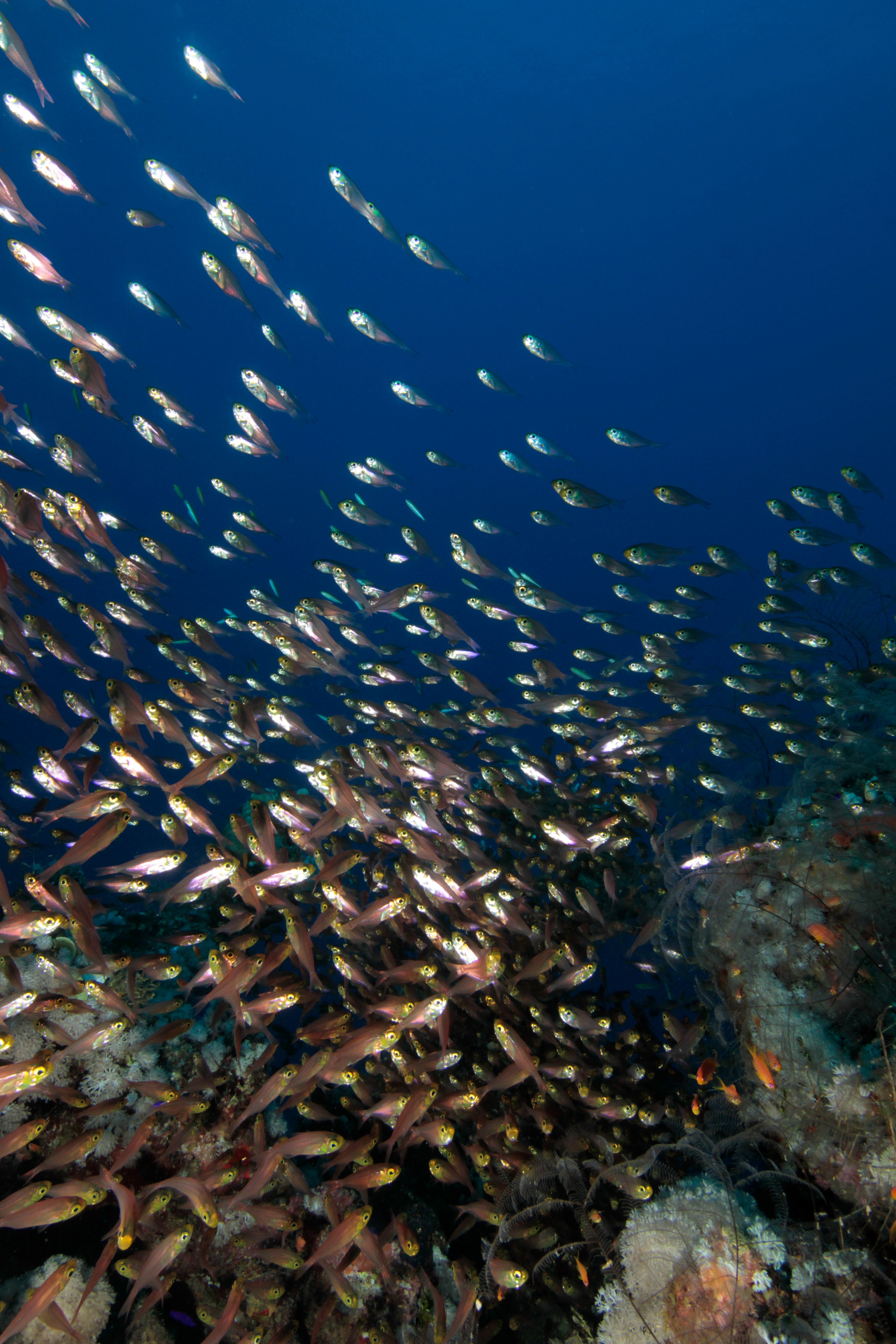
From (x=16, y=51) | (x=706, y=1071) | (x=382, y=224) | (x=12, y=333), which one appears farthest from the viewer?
(x=12, y=333)

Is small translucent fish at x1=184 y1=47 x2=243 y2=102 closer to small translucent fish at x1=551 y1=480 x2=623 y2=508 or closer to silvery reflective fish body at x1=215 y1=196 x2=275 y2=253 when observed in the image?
silvery reflective fish body at x1=215 y1=196 x2=275 y2=253

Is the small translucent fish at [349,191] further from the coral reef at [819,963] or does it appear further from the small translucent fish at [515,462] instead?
the coral reef at [819,963]

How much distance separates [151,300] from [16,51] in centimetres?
224

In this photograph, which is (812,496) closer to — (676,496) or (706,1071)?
(676,496)

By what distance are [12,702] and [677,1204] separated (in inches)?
251

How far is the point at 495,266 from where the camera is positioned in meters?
65.8

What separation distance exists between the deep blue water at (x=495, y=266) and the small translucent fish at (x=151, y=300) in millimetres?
26843

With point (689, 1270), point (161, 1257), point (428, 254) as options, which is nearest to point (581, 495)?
point (428, 254)

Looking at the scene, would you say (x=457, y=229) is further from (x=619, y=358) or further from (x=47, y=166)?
(x=47, y=166)

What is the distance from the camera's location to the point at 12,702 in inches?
189

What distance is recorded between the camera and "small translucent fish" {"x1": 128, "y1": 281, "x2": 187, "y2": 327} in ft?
22.7

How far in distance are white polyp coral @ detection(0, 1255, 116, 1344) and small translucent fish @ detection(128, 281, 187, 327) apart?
9036 millimetres

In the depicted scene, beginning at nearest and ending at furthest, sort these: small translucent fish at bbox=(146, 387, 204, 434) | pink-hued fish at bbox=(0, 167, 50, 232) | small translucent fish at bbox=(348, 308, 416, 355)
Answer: pink-hued fish at bbox=(0, 167, 50, 232)
small translucent fish at bbox=(146, 387, 204, 434)
small translucent fish at bbox=(348, 308, 416, 355)

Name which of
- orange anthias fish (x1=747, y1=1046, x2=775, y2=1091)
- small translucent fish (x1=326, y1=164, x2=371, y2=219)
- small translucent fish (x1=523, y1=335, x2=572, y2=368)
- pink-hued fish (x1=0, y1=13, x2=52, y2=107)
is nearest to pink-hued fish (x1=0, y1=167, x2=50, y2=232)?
pink-hued fish (x1=0, y1=13, x2=52, y2=107)
